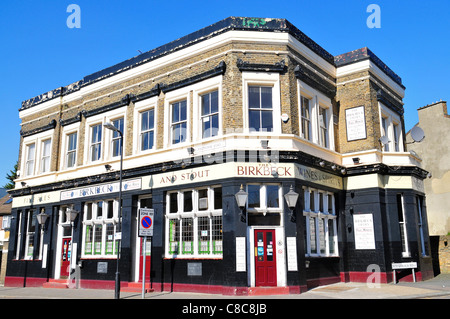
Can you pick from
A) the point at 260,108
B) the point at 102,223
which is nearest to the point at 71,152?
the point at 102,223

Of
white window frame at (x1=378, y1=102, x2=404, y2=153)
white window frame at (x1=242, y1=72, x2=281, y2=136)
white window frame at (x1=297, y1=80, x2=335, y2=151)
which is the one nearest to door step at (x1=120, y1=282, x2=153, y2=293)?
white window frame at (x1=242, y1=72, x2=281, y2=136)

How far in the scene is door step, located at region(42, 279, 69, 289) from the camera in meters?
20.4

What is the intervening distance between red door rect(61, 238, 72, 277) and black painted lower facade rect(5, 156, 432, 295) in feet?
0.17

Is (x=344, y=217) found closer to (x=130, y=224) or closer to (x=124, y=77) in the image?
(x=130, y=224)

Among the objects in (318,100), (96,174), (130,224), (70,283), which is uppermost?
(318,100)

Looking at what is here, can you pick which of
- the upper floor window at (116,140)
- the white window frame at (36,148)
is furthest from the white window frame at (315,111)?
the white window frame at (36,148)

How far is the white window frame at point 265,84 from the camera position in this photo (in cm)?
1631

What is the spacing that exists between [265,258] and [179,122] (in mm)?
7004

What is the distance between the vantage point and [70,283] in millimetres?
20234

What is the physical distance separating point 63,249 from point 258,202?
11.8 m

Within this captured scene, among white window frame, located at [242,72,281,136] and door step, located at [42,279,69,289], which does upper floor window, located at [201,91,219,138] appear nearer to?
white window frame, located at [242,72,281,136]

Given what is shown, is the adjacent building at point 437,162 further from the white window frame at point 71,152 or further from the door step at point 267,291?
the white window frame at point 71,152

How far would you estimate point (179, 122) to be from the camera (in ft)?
59.9
